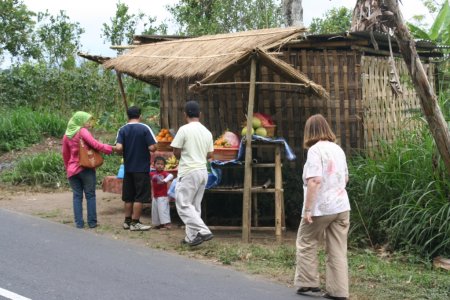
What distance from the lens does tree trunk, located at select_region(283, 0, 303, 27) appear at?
1614cm

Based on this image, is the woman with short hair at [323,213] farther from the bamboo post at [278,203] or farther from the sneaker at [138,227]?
the sneaker at [138,227]

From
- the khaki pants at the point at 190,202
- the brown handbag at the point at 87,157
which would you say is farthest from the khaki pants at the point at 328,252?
the brown handbag at the point at 87,157

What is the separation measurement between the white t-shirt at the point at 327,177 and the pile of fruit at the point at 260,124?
322 centimetres

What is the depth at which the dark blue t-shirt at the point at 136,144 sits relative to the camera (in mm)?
9797

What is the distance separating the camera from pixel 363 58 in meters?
10.5

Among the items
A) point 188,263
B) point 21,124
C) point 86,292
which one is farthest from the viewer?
point 21,124

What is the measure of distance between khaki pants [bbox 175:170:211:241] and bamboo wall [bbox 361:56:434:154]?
9.41ft

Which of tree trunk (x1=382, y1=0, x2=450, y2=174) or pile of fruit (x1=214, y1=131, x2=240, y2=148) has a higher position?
tree trunk (x1=382, y1=0, x2=450, y2=174)

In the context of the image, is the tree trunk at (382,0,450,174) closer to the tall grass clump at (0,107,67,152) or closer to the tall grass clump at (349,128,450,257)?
the tall grass clump at (349,128,450,257)

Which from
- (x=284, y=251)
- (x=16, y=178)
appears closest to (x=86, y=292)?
(x=284, y=251)

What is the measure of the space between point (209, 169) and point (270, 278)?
3051 mm

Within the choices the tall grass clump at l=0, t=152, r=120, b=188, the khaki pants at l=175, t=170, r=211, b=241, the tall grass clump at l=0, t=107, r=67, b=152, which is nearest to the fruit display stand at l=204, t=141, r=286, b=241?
the khaki pants at l=175, t=170, r=211, b=241

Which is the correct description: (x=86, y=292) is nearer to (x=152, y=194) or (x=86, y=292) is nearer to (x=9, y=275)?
(x=9, y=275)

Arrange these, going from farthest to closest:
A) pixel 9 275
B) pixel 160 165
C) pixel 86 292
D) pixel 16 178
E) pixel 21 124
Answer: pixel 21 124
pixel 16 178
pixel 160 165
pixel 9 275
pixel 86 292
